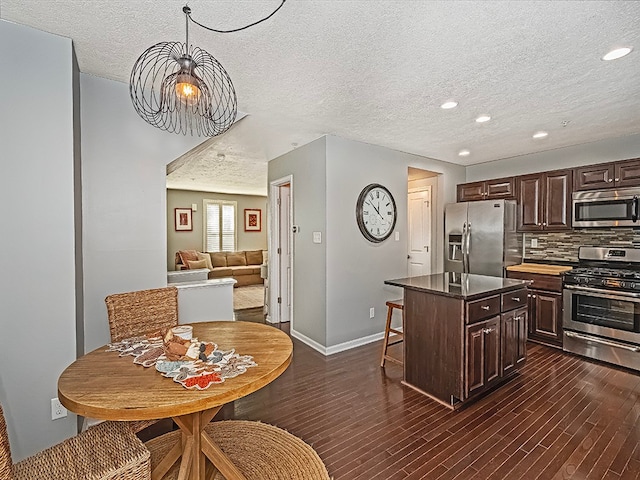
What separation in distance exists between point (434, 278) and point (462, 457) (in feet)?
5.32

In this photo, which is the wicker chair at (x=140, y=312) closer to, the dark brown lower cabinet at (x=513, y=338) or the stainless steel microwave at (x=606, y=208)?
the dark brown lower cabinet at (x=513, y=338)

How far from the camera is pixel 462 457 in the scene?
78.1 inches

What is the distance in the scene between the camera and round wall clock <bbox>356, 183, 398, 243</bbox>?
3.97m

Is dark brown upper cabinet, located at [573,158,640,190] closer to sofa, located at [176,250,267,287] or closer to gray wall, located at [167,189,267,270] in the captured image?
sofa, located at [176,250,267,287]

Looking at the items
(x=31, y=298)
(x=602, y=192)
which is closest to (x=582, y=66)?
(x=602, y=192)

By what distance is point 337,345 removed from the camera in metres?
3.74

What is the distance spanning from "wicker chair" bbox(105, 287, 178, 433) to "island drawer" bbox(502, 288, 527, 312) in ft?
8.76

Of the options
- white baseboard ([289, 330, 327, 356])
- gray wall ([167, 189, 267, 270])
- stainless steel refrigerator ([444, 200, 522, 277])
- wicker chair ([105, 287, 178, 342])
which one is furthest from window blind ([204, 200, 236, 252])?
wicker chair ([105, 287, 178, 342])

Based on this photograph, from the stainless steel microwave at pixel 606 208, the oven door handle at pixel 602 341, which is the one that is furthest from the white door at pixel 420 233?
the oven door handle at pixel 602 341

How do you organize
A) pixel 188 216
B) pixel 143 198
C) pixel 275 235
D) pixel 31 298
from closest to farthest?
pixel 31 298 < pixel 143 198 < pixel 275 235 < pixel 188 216

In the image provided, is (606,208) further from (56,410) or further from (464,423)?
(56,410)

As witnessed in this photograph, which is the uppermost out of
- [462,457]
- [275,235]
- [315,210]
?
[315,210]

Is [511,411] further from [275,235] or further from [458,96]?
[275,235]

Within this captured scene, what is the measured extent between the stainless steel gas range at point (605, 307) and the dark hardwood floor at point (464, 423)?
0.76ft
